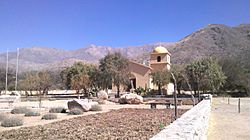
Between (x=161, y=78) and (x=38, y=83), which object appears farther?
(x=161, y=78)

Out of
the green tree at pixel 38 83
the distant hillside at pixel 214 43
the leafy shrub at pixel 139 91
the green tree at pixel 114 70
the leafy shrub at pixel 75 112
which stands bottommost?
the leafy shrub at pixel 75 112

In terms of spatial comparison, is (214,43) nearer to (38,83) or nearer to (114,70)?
(114,70)

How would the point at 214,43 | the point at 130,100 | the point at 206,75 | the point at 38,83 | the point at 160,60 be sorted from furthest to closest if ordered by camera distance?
the point at 214,43
the point at 160,60
the point at 206,75
the point at 38,83
the point at 130,100

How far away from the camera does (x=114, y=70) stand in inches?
2114

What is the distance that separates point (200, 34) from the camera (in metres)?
146

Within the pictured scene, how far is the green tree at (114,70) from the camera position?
53781mm

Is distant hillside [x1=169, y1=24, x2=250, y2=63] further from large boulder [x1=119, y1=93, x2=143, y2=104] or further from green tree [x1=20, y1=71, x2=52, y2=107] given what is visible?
large boulder [x1=119, y1=93, x2=143, y2=104]

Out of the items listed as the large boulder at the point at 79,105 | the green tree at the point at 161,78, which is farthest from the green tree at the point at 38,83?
the green tree at the point at 161,78

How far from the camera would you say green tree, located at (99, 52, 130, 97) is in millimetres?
53781

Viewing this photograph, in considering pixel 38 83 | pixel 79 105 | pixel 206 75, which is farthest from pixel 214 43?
pixel 79 105

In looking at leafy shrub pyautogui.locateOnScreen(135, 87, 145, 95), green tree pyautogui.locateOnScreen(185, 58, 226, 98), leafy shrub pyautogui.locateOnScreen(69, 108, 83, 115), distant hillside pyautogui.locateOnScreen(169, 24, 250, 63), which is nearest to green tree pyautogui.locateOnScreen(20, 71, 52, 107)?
leafy shrub pyautogui.locateOnScreen(69, 108, 83, 115)

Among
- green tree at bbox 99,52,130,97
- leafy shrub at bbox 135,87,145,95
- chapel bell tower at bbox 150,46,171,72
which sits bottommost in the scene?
leafy shrub at bbox 135,87,145,95

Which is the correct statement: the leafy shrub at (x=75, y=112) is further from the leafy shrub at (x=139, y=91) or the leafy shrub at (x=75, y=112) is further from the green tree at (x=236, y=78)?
the green tree at (x=236, y=78)

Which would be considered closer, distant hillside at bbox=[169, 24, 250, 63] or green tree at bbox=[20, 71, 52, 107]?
green tree at bbox=[20, 71, 52, 107]
